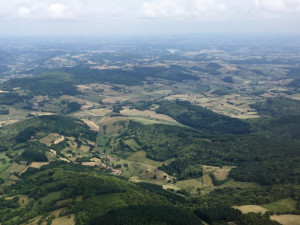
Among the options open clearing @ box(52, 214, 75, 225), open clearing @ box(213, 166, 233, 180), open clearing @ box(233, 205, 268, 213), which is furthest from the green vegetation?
open clearing @ box(213, 166, 233, 180)

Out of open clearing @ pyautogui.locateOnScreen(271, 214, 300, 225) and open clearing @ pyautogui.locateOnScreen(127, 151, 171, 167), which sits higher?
open clearing @ pyautogui.locateOnScreen(271, 214, 300, 225)

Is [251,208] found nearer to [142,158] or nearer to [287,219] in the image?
[287,219]

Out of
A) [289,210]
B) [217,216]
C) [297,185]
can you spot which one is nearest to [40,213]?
[217,216]

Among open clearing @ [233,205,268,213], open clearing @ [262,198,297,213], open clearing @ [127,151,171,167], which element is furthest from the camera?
open clearing @ [127,151,171,167]

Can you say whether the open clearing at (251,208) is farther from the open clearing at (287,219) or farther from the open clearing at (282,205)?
the open clearing at (287,219)

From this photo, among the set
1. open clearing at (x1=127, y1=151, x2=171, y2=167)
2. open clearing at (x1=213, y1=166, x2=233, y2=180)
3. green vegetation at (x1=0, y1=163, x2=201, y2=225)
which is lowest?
open clearing at (x1=127, y1=151, x2=171, y2=167)

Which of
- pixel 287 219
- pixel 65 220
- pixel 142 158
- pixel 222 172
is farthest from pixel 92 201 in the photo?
pixel 142 158

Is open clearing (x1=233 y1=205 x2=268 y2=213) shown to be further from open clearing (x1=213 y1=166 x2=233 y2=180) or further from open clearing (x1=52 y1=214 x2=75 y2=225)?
open clearing (x1=52 y1=214 x2=75 y2=225)

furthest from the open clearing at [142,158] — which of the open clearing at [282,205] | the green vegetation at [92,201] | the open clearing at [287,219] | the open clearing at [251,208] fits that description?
the open clearing at [287,219]

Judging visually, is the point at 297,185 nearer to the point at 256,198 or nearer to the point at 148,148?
the point at 256,198

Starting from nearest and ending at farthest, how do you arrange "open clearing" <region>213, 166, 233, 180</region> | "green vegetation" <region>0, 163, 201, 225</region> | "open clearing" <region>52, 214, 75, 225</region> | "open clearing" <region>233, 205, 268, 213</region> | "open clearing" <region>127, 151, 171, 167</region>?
"green vegetation" <region>0, 163, 201, 225</region>
"open clearing" <region>52, 214, 75, 225</region>
"open clearing" <region>233, 205, 268, 213</region>
"open clearing" <region>213, 166, 233, 180</region>
"open clearing" <region>127, 151, 171, 167</region>
